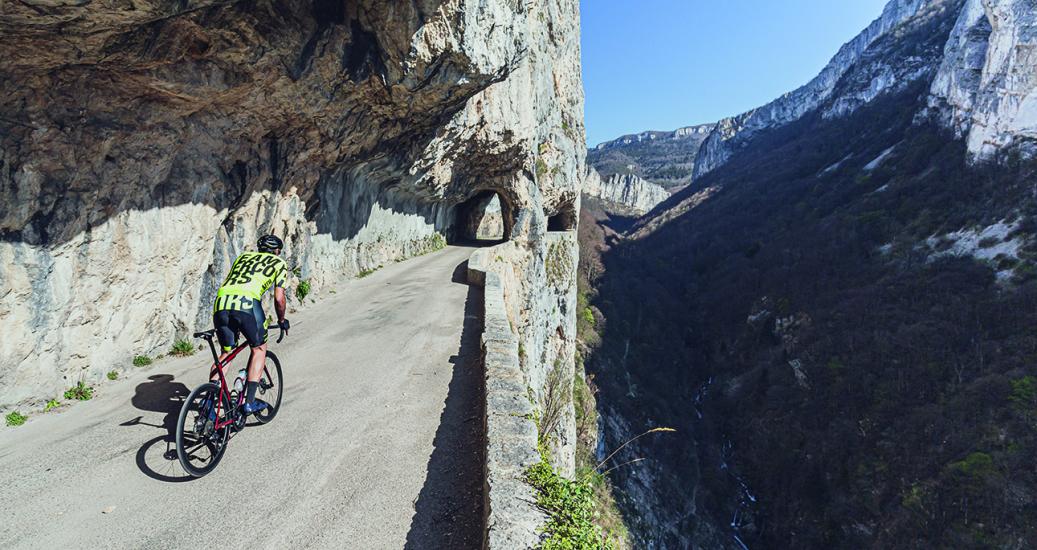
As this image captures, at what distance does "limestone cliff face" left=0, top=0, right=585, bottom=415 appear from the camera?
551cm

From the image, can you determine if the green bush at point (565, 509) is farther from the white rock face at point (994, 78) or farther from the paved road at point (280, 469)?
the white rock face at point (994, 78)

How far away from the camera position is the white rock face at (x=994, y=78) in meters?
51.8

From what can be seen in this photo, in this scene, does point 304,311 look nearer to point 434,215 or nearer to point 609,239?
point 434,215

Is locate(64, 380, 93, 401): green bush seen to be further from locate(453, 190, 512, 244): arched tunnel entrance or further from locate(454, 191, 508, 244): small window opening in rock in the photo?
locate(454, 191, 508, 244): small window opening in rock

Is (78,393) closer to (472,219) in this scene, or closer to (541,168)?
(541,168)

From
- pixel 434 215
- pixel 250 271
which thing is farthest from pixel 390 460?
pixel 434 215

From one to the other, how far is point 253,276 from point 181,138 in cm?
461

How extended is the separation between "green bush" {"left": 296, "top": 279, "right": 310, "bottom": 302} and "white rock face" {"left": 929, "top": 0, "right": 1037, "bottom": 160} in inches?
3092

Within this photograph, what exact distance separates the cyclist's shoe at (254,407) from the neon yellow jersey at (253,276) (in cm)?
123

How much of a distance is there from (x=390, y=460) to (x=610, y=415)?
163 ft

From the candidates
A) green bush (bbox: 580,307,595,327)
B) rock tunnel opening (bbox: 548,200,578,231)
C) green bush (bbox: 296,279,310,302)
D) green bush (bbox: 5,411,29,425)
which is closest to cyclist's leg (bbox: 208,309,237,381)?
green bush (bbox: 5,411,29,425)

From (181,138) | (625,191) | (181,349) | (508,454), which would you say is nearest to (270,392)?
(181,349)

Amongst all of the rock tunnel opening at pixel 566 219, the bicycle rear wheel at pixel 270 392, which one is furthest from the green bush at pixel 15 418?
the rock tunnel opening at pixel 566 219

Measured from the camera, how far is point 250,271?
4879mm
